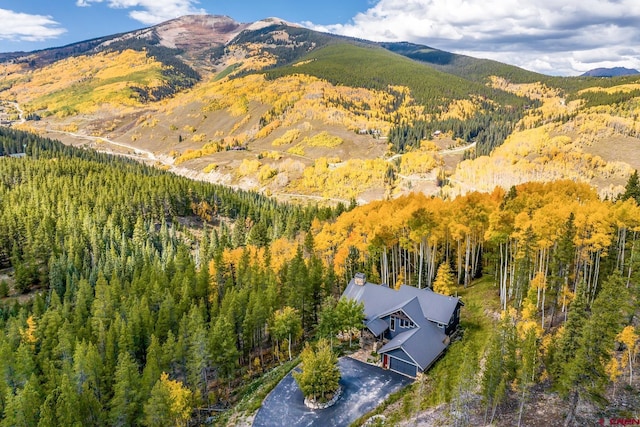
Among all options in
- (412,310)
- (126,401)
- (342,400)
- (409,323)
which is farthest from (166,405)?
(412,310)

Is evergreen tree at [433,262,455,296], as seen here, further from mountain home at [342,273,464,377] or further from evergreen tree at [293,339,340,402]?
evergreen tree at [293,339,340,402]

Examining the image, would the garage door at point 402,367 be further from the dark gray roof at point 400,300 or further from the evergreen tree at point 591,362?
the evergreen tree at point 591,362

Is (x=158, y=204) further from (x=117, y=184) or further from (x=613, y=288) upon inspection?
(x=613, y=288)

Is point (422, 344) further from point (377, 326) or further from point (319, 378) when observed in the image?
point (319, 378)

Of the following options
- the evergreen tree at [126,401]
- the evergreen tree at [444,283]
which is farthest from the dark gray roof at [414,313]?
the evergreen tree at [126,401]

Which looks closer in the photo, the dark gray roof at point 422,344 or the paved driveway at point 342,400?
the paved driveway at point 342,400
